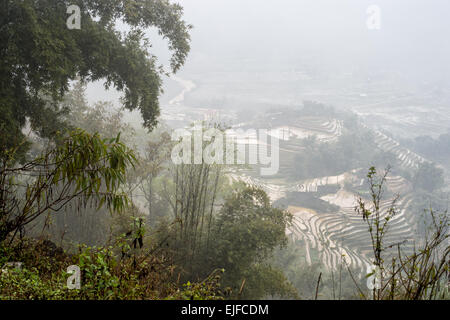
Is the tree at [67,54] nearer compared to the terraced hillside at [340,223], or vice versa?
the tree at [67,54]

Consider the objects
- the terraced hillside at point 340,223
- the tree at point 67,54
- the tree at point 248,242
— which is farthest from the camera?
the terraced hillside at point 340,223

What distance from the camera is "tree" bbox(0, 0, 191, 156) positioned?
2.91m

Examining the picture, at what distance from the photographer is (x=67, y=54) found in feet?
10.8

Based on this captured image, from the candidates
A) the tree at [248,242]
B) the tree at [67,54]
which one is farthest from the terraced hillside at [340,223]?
the tree at [67,54]

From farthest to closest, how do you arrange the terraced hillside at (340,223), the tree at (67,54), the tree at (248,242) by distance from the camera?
the terraced hillside at (340,223)
the tree at (248,242)
the tree at (67,54)

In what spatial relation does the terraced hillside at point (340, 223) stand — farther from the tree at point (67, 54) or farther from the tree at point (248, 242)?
the tree at point (67, 54)

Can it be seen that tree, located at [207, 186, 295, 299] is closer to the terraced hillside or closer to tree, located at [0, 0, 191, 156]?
tree, located at [0, 0, 191, 156]

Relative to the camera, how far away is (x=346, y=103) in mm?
41625

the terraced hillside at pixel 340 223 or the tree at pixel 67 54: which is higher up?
the tree at pixel 67 54

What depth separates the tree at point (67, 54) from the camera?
2.91 m
